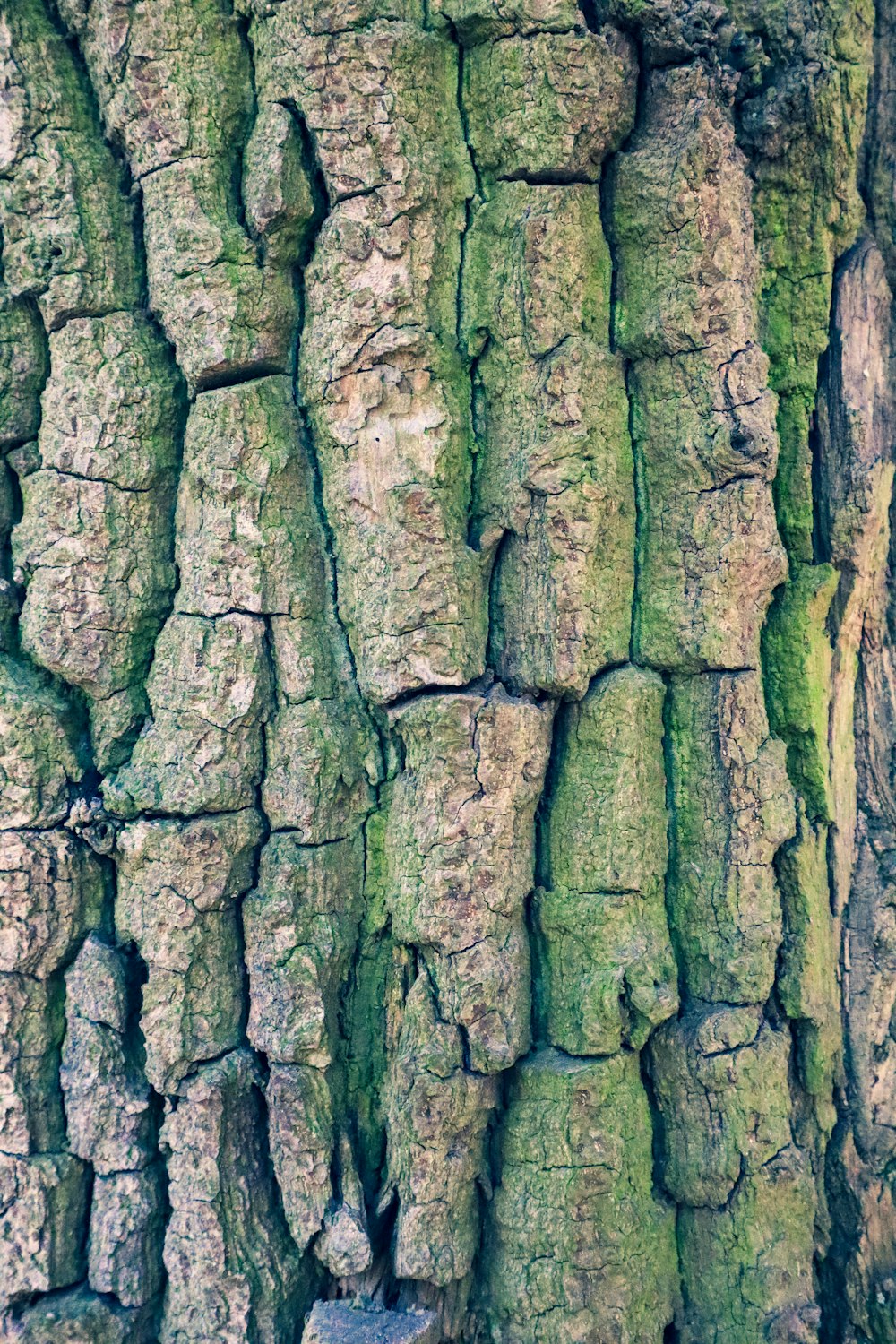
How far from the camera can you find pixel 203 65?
2.37m

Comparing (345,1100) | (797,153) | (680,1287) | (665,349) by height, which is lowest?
(680,1287)

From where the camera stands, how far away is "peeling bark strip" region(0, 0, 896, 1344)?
2.30 m

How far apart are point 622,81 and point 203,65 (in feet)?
3.17

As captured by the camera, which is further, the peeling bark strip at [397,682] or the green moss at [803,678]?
the green moss at [803,678]

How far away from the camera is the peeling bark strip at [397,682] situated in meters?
2.30

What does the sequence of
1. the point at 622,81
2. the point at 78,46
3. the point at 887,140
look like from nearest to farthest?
the point at 622,81, the point at 78,46, the point at 887,140

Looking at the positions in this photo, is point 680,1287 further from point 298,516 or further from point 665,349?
point 665,349

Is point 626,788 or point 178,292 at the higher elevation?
point 178,292

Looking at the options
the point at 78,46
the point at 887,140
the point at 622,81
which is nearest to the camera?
the point at 622,81

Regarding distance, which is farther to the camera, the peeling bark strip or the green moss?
the green moss

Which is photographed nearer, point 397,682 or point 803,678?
point 397,682

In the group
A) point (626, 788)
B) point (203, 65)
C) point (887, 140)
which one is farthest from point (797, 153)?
point (626, 788)

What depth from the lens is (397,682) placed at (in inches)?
90.7

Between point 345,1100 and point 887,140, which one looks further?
point 887,140
